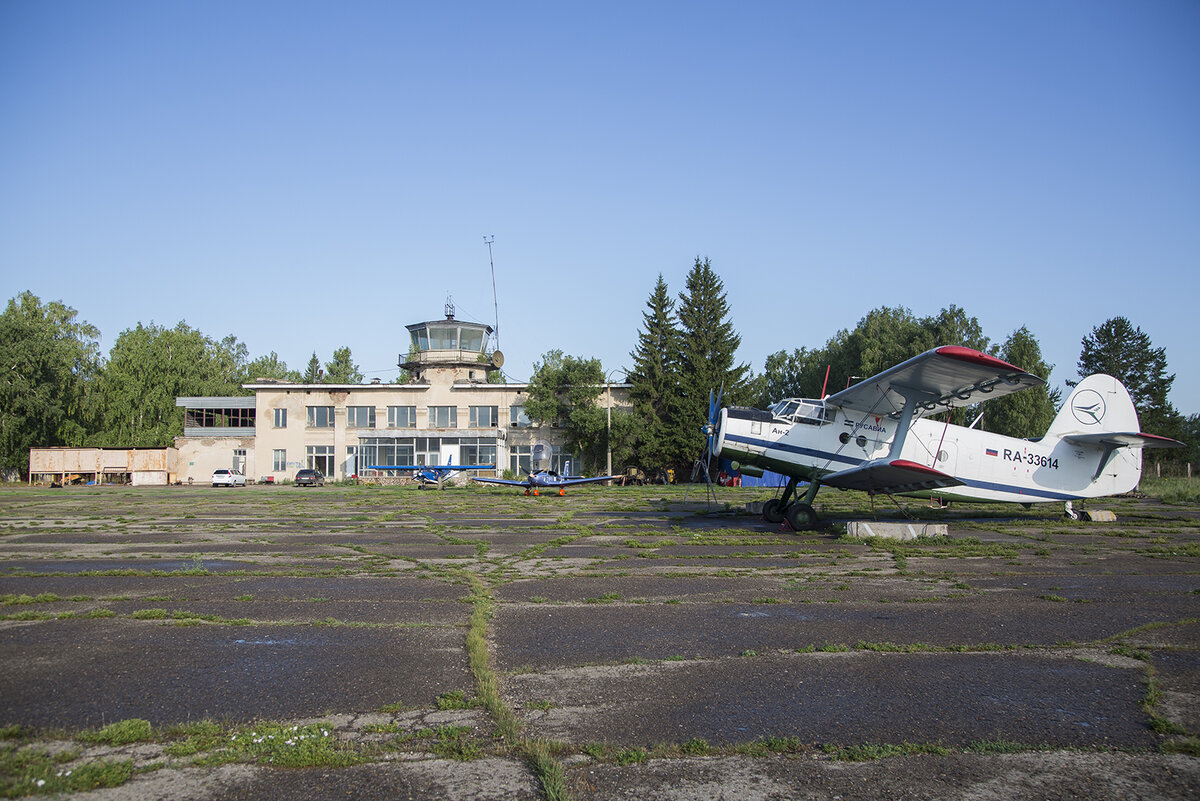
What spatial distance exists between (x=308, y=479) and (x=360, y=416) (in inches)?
298

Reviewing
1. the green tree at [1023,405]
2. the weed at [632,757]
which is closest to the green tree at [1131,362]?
the green tree at [1023,405]

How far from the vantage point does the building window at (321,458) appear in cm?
5925

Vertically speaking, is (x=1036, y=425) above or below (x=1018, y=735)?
above

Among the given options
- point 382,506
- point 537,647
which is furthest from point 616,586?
point 382,506

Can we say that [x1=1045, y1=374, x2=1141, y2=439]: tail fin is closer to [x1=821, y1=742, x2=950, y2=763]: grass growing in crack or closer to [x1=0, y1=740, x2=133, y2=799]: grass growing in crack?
[x1=821, y1=742, x2=950, y2=763]: grass growing in crack

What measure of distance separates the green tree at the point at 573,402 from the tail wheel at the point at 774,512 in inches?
1384

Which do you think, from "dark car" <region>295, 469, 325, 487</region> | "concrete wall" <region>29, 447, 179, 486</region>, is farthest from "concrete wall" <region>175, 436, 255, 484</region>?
"dark car" <region>295, 469, 325, 487</region>

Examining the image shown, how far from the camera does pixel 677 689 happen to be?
18.0 ft

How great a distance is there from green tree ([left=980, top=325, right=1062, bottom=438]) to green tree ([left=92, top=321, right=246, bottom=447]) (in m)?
81.7

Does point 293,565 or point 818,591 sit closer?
point 818,591

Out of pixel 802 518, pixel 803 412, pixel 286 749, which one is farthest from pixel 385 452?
pixel 286 749

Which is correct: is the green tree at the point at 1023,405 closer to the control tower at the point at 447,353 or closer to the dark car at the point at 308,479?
the control tower at the point at 447,353

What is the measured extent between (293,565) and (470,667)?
7435 millimetres

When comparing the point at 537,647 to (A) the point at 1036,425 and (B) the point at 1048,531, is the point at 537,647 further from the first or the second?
(A) the point at 1036,425
